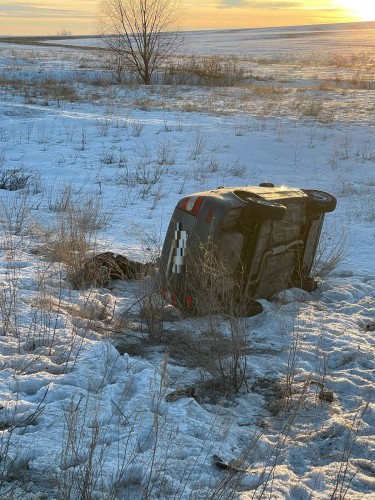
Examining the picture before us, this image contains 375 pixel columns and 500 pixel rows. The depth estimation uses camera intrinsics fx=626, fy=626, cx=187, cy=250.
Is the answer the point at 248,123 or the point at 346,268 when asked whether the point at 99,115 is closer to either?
the point at 248,123

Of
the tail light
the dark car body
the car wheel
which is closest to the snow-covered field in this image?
the dark car body

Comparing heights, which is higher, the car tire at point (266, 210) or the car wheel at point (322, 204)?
the car tire at point (266, 210)

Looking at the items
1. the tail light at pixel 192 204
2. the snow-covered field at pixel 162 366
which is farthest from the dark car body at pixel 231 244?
the snow-covered field at pixel 162 366

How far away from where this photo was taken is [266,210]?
423cm

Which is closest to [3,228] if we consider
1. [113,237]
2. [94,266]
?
[113,237]

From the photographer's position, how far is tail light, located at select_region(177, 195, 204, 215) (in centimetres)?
434

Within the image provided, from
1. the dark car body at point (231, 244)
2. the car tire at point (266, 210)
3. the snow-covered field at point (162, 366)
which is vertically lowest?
the snow-covered field at point (162, 366)

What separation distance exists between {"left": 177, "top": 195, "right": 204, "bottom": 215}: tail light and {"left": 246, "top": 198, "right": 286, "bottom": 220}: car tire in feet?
1.15

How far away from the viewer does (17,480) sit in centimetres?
243

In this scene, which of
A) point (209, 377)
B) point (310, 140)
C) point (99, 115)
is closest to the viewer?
point (209, 377)

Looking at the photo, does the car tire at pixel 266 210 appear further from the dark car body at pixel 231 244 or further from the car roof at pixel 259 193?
the car roof at pixel 259 193

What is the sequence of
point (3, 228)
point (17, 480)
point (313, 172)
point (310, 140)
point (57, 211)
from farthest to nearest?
point (310, 140), point (313, 172), point (57, 211), point (3, 228), point (17, 480)

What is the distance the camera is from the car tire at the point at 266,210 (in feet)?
13.9

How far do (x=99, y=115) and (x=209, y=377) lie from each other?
40.7 ft
